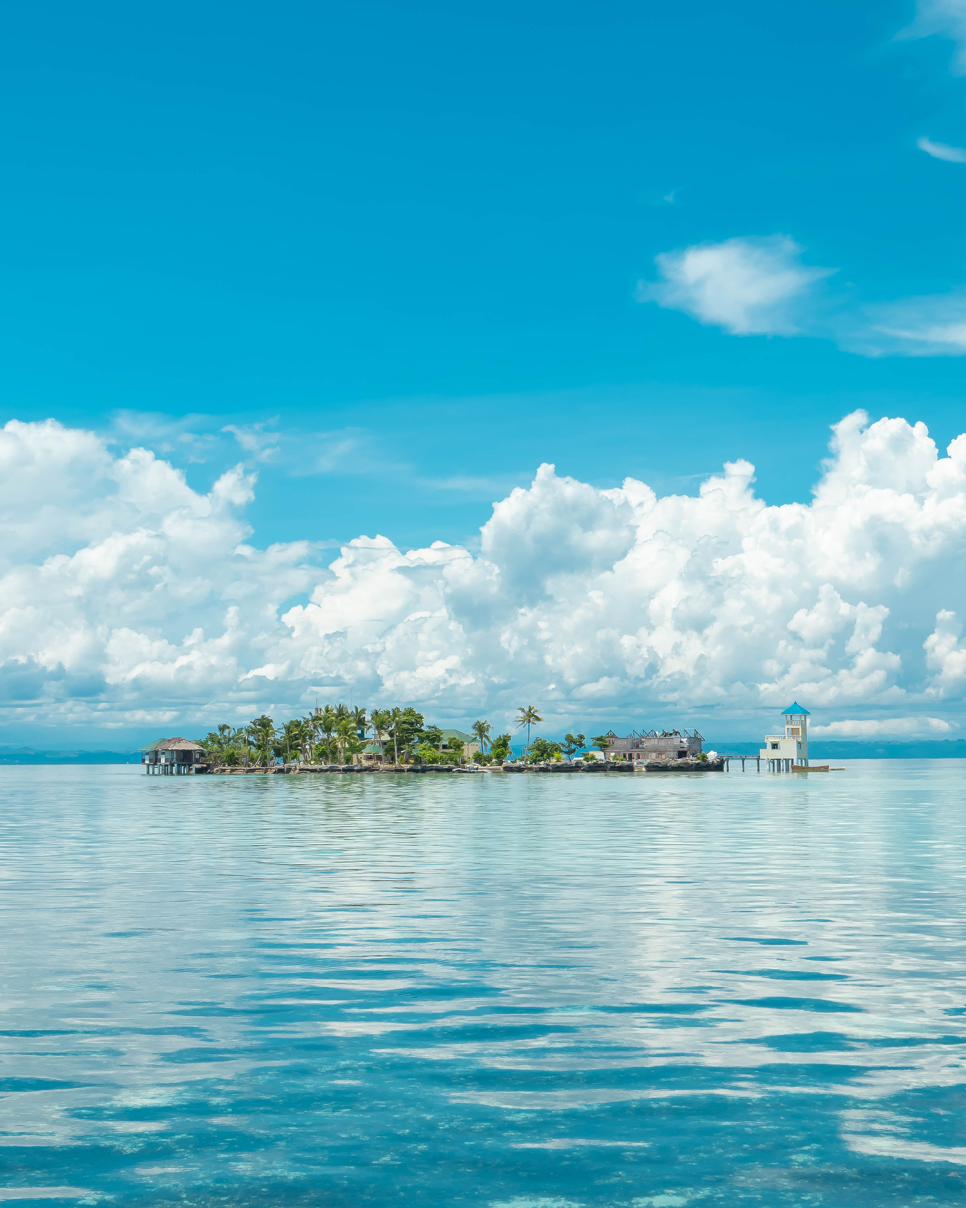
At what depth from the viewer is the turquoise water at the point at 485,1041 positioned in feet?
30.7

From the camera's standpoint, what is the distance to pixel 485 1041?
539 inches

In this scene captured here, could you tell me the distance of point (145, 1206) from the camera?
8.65 metres

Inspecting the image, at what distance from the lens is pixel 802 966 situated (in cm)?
1884

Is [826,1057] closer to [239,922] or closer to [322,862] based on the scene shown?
[239,922]

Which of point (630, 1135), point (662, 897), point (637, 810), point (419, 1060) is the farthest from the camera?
point (637, 810)

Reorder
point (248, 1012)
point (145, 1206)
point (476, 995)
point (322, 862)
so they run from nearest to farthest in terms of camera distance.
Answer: point (145, 1206) < point (248, 1012) < point (476, 995) < point (322, 862)

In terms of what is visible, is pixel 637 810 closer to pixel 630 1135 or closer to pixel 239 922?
pixel 239 922

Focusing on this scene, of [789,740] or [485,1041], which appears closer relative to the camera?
[485,1041]

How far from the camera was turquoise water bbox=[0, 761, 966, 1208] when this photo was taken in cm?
937

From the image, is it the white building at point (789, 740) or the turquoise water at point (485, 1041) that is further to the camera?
the white building at point (789, 740)

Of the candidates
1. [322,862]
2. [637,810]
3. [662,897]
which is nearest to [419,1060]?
[662,897]

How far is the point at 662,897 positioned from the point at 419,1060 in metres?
16.5

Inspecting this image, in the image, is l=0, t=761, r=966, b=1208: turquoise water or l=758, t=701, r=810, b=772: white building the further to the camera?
l=758, t=701, r=810, b=772: white building

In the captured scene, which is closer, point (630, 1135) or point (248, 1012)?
point (630, 1135)
